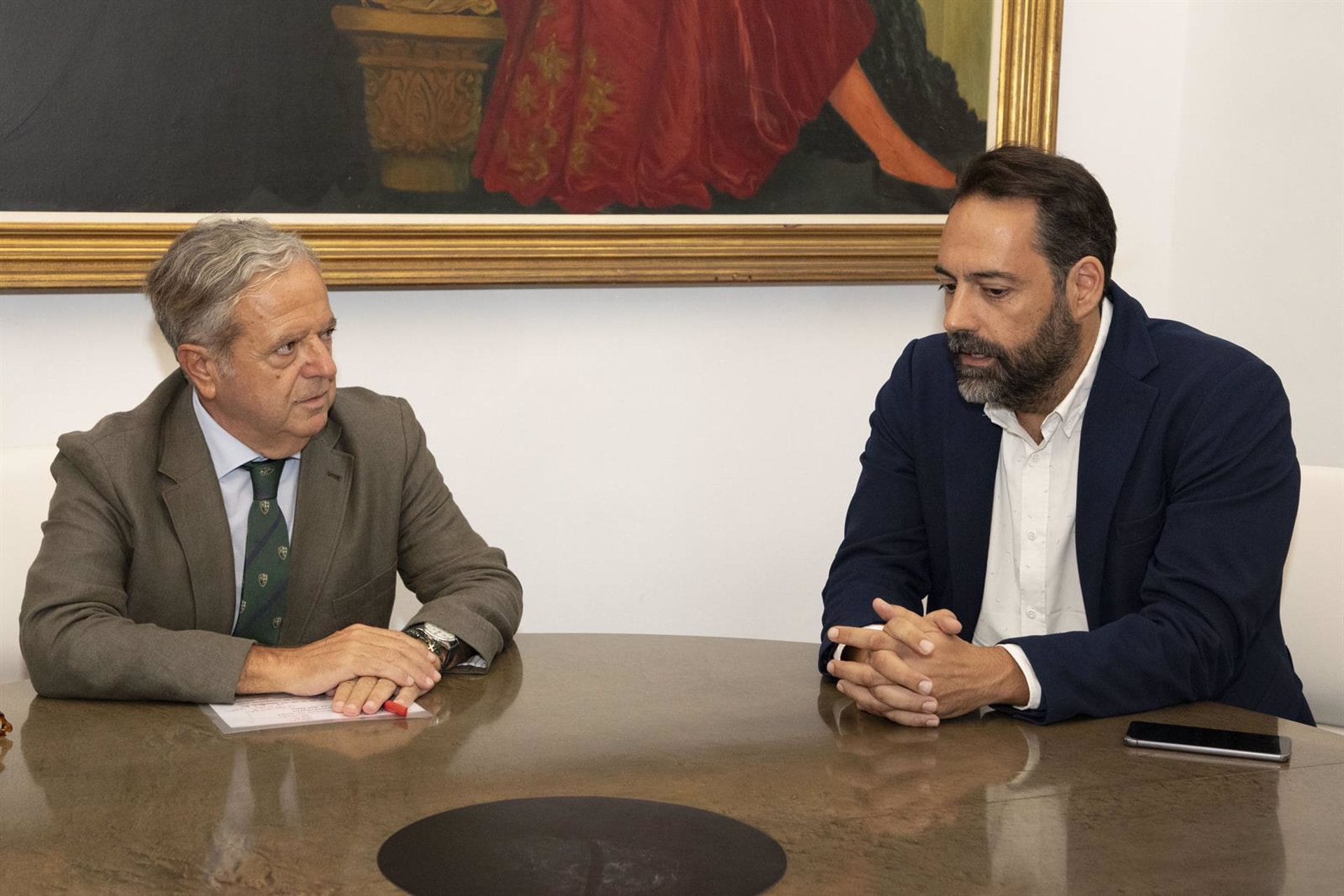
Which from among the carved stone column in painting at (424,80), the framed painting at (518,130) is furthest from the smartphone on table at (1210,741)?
the carved stone column in painting at (424,80)

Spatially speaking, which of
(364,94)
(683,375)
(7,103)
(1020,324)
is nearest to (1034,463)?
(1020,324)

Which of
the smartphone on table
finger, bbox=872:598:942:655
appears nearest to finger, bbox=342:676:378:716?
finger, bbox=872:598:942:655

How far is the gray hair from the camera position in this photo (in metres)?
2.50

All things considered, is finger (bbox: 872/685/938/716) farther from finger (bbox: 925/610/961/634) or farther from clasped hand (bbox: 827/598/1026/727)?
finger (bbox: 925/610/961/634)

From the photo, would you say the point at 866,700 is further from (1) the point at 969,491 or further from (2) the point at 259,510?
(2) the point at 259,510

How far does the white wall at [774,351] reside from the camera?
140 inches

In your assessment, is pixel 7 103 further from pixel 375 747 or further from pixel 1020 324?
pixel 1020 324

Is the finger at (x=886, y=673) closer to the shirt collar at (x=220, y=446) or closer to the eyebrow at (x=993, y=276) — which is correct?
the eyebrow at (x=993, y=276)

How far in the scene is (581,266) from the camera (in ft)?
11.4

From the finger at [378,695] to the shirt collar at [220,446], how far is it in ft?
1.99

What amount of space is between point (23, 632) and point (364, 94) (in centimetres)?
149

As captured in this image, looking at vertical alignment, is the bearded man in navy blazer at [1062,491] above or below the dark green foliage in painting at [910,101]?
below

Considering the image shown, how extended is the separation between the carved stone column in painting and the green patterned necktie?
981mm

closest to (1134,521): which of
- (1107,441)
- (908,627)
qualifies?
(1107,441)
